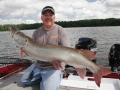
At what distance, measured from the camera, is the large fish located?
134 inches

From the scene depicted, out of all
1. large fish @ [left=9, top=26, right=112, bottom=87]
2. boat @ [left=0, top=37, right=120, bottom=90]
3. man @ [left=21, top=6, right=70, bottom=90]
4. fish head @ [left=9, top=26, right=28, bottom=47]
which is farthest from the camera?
boat @ [left=0, top=37, right=120, bottom=90]

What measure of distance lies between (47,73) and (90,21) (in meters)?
83.7

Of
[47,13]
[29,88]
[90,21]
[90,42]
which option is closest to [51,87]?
[29,88]

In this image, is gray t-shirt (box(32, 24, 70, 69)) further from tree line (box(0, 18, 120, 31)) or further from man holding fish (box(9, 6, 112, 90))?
tree line (box(0, 18, 120, 31))

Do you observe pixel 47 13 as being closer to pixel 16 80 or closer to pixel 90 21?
pixel 16 80

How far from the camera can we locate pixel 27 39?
3562mm

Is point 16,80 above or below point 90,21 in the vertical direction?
below

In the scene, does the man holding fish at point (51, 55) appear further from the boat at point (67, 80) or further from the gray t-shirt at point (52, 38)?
the boat at point (67, 80)

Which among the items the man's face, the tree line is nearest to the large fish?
the man's face

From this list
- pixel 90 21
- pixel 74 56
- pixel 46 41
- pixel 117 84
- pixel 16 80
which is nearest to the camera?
pixel 74 56

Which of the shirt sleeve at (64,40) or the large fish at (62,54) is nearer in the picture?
the large fish at (62,54)

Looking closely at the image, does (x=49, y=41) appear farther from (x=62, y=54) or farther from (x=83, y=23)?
(x=83, y=23)

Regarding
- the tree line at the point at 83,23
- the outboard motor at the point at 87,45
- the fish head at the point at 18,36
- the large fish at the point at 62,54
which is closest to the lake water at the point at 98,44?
the outboard motor at the point at 87,45

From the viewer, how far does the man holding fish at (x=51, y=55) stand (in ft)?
11.3
